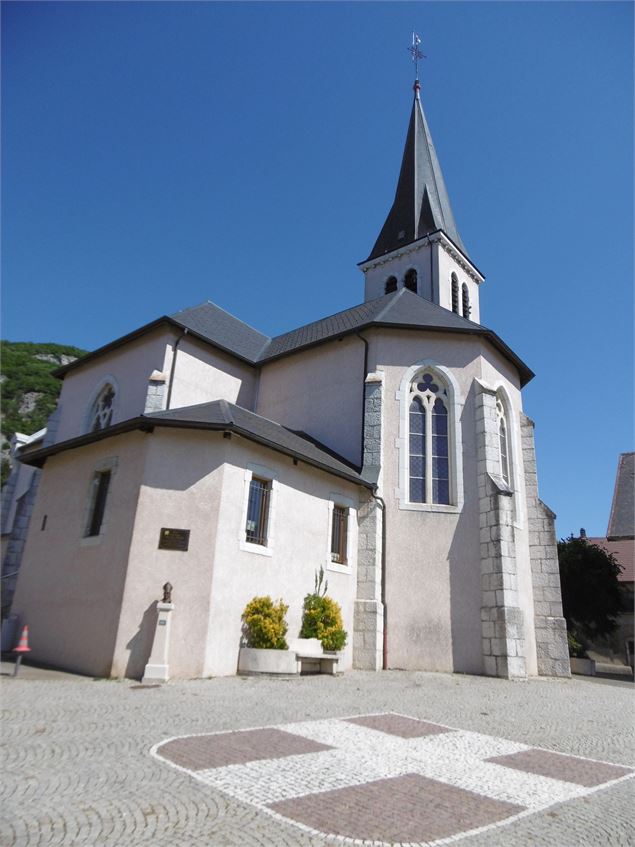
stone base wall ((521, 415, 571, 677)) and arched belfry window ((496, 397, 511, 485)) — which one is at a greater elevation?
arched belfry window ((496, 397, 511, 485))

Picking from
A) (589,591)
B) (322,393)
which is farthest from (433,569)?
(589,591)

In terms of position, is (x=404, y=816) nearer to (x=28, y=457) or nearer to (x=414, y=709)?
(x=414, y=709)

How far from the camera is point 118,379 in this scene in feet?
57.2

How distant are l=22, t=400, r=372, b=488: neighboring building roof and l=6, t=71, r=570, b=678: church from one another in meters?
0.07

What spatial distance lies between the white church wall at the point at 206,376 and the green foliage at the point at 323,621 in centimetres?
706

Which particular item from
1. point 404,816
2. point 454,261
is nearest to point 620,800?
point 404,816

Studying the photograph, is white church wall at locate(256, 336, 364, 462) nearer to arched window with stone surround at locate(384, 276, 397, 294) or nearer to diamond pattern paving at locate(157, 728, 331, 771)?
diamond pattern paving at locate(157, 728, 331, 771)

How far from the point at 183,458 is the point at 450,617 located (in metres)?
7.19

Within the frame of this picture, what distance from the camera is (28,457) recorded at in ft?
42.2

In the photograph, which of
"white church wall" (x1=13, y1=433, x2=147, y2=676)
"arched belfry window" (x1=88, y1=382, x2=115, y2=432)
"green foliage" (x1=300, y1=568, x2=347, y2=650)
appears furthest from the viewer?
"arched belfry window" (x1=88, y1=382, x2=115, y2=432)

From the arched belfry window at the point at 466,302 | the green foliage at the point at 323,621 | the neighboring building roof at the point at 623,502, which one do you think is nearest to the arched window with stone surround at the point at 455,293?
the arched belfry window at the point at 466,302

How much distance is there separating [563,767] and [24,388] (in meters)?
62.2

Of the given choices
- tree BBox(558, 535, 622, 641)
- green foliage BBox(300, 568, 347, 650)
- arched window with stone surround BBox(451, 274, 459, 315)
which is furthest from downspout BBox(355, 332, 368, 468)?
tree BBox(558, 535, 622, 641)

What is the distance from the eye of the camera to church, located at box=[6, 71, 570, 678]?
33.6ft
